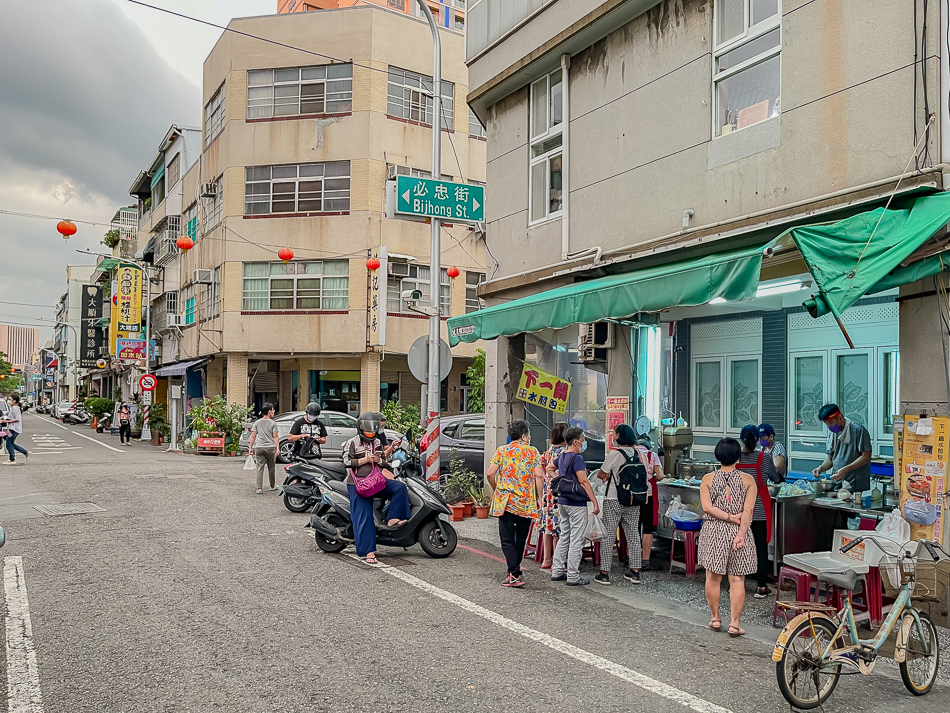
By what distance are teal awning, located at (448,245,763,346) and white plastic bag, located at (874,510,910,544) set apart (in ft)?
7.10

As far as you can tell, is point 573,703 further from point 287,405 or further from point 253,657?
point 287,405

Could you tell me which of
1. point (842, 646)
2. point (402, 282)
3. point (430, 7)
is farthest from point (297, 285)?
point (842, 646)

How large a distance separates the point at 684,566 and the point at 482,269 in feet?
75.3

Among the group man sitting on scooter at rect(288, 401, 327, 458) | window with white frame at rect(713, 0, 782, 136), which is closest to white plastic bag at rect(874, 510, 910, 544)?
window with white frame at rect(713, 0, 782, 136)

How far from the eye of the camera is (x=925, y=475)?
671 cm

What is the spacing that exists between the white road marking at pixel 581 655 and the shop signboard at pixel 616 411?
3.78 meters

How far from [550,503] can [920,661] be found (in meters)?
4.16

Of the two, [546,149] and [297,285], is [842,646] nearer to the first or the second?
[546,149]

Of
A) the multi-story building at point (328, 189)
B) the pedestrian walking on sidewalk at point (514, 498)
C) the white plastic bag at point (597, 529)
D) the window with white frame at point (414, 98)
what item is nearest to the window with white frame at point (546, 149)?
→ the pedestrian walking on sidewalk at point (514, 498)

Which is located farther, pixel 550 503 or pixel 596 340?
pixel 596 340

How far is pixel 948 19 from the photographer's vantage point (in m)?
6.65

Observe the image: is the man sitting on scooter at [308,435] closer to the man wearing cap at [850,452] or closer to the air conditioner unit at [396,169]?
the man wearing cap at [850,452]

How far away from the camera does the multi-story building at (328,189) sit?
93.8ft

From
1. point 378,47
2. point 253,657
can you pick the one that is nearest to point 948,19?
point 253,657
